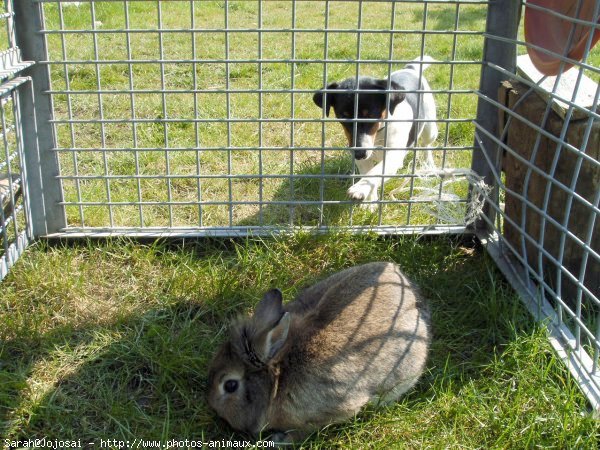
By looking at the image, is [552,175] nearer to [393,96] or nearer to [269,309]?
[269,309]

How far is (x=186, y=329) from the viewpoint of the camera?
3.08 metres

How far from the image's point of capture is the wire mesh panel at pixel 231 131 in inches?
144

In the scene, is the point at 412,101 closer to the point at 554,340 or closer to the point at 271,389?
the point at 554,340

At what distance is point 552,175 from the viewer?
2863 mm

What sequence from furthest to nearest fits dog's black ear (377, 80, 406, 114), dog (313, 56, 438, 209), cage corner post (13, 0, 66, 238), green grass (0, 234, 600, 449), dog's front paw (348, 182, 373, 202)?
dog's black ear (377, 80, 406, 114) → dog (313, 56, 438, 209) → dog's front paw (348, 182, 373, 202) → cage corner post (13, 0, 66, 238) → green grass (0, 234, 600, 449)

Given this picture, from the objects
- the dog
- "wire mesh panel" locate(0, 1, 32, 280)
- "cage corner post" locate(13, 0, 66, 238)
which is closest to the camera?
"wire mesh panel" locate(0, 1, 32, 280)

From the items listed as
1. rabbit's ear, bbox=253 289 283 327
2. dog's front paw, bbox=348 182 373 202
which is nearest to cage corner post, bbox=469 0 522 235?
dog's front paw, bbox=348 182 373 202

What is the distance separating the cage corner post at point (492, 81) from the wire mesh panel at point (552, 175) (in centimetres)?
1

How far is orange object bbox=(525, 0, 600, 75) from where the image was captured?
2826mm

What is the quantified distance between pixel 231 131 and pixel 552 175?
10.4 feet

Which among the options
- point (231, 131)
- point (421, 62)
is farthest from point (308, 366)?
point (231, 131)

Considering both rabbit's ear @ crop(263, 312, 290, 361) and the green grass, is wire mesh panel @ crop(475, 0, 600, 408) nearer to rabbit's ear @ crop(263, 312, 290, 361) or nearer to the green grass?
the green grass

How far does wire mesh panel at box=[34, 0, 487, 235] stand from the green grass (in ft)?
0.85

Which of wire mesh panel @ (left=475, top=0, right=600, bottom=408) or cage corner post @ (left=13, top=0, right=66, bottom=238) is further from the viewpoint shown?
cage corner post @ (left=13, top=0, right=66, bottom=238)
